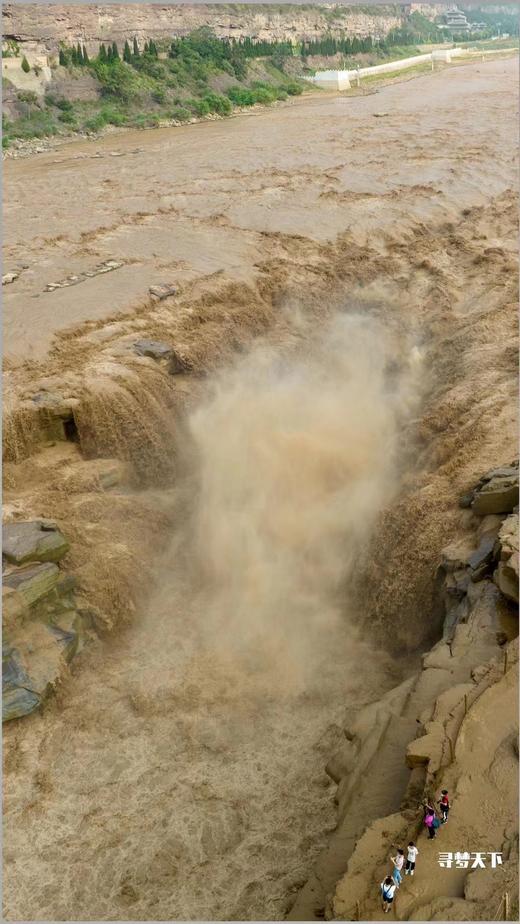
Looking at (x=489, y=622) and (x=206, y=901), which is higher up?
(x=489, y=622)

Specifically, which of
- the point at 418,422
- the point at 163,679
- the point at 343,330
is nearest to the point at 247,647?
the point at 163,679

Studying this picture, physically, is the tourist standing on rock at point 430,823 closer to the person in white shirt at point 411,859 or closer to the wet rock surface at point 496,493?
the person in white shirt at point 411,859

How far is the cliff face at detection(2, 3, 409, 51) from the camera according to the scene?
104ft

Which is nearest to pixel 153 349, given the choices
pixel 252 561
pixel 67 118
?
pixel 252 561

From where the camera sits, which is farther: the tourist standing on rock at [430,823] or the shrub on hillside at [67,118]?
the shrub on hillside at [67,118]

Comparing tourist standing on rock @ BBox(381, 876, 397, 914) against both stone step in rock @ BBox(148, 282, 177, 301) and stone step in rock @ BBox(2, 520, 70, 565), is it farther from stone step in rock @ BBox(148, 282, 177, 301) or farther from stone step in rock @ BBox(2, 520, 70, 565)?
stone step in rock @ BBox(148, 282, 177, 301)

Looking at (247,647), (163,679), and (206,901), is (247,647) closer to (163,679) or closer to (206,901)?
(163,679)

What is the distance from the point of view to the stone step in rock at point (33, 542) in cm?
806

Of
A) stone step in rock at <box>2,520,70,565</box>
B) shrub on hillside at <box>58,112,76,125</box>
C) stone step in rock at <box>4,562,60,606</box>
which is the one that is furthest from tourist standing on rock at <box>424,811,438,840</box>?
shrub on hillside at <box>58,112,76,125</box>

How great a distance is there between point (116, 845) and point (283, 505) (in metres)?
4.52

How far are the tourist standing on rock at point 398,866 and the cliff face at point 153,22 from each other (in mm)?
33375

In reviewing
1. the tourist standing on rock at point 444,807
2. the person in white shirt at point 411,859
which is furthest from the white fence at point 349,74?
the person in white shirt at point 411,859

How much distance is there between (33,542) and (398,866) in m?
5.33

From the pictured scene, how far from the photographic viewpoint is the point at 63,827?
652 cm
